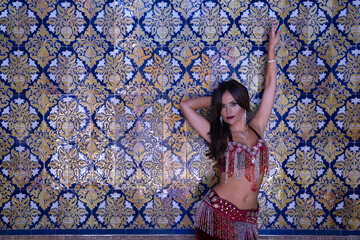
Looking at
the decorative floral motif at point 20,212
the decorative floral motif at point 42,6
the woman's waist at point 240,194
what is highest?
the decorative floral motif at point 42,6

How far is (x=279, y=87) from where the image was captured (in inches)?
102

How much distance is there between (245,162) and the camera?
2.20m

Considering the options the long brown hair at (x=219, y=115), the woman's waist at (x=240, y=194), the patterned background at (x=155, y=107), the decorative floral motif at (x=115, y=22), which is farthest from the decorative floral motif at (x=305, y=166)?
the decorative floral motif at (x=115, y=22)

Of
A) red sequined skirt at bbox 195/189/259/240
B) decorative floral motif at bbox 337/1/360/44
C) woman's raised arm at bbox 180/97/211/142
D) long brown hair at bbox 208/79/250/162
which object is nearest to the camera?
red sequined skirt at bbox 195/189/259/240

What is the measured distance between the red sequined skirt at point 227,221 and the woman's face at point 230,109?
58cm

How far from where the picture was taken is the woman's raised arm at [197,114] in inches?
94.2

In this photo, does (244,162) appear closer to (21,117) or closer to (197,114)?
(197,114)

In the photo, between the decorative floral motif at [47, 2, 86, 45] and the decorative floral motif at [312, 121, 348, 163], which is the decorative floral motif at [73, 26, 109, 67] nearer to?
the decorative floral motif at [47, 2, 86, 45]

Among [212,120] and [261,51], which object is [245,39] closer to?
[261,51]

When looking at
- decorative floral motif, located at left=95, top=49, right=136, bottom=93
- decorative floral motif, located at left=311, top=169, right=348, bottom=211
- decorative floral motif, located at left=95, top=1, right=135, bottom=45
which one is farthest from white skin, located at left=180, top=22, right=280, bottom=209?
decorative floral motif, located at left=95, top=1, right=135, bottom=45

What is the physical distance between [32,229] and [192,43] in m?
2.11

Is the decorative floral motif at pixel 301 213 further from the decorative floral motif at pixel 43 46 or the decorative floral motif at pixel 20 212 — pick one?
the decorative floral motif at pixel 43 46

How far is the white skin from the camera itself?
2215 millimetres

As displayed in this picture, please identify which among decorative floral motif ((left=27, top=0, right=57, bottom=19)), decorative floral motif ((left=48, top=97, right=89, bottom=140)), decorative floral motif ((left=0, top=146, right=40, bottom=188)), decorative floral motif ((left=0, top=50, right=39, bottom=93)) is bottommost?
decorative floral motif ((left=0, top=146, right=40, bottom=188))
